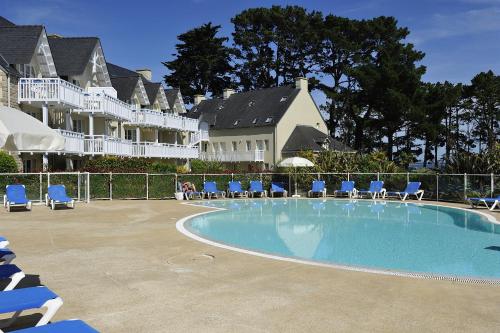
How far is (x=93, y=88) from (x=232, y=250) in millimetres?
25250

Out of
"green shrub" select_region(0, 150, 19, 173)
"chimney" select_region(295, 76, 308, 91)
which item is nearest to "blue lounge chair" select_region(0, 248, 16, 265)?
"green shrub" select_region(0, 150, 19, 173)

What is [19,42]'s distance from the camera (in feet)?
91.9

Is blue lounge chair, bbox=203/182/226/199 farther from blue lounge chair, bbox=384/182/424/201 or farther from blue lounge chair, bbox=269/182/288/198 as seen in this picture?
blue lounge chair, bbox=384/182/424/201

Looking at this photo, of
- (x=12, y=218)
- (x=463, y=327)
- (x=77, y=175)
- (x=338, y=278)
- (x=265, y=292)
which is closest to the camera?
(x=463, y=327)

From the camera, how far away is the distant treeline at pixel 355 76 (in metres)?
49.3

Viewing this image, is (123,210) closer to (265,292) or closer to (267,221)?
(267,221)

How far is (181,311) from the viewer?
6.07 metres

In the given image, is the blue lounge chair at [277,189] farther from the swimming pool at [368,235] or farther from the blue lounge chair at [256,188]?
the swimming pool at [368,235]

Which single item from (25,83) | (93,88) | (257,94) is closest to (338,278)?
(25,83)

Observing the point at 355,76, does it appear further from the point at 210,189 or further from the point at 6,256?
the point at 6,256

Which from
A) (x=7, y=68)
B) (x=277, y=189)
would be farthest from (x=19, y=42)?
(x=277, y=189)

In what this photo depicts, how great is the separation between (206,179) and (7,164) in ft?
33.9

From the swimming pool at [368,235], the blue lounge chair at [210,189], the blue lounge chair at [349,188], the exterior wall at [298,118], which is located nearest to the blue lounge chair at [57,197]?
the swimming pool at [368,235]

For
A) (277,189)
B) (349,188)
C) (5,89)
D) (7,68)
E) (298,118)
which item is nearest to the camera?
(5,89)
